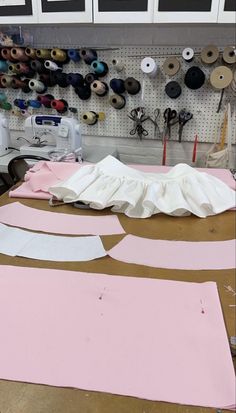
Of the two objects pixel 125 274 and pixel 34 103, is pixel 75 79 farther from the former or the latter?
pixel 125 274

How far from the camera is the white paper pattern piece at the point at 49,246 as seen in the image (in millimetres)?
540

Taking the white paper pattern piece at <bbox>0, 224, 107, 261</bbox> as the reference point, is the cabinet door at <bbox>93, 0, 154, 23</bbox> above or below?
above

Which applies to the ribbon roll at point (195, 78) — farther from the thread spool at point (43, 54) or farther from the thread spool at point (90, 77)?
the thread spool at point (43, 54)

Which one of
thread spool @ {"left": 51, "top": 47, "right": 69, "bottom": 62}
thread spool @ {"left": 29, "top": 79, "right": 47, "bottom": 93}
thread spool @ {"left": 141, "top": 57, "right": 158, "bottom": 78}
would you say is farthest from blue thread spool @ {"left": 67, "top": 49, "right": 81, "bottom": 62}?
thread spool @ {"left": 141, "top": 57, "right": 158, "bottom": 78}

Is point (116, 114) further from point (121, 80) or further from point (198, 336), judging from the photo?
point (198, 336)

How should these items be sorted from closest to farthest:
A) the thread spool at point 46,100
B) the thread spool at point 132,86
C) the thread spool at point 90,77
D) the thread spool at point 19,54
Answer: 1. the thread spool at point 132,86
2. the thread spool at point 90,77
3. the thread spool at point 46,100
4. the thread spool at point 19,54

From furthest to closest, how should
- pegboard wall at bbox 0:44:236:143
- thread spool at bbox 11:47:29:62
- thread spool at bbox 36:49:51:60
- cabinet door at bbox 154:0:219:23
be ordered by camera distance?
thread spool at bbox 11:47:29:62
thread spool at bbox 36:49:51:60
pegboard wall at bbox 0:44:236:143
cabinet door at bbox 154:0:219:23

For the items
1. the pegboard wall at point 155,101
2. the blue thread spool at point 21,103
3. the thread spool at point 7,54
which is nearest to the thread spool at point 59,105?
the pegboard wall at point 155,101

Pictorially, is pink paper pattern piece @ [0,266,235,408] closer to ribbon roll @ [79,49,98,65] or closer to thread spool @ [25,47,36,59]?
ribbon roll @ [79,49,98,65]

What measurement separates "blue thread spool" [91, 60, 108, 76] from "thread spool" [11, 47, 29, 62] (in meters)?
0.38

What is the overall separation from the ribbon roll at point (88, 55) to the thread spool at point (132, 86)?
Result: 216mm

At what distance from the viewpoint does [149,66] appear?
598 mm

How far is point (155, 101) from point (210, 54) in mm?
188

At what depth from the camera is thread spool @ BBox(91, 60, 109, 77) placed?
824mm
